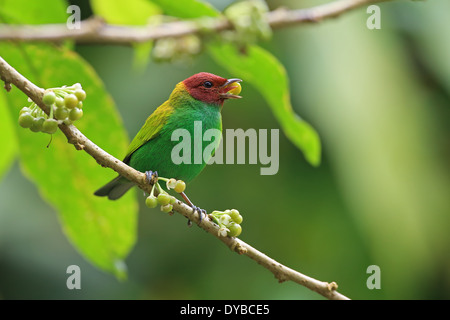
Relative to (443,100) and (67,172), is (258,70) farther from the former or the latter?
(443,100)

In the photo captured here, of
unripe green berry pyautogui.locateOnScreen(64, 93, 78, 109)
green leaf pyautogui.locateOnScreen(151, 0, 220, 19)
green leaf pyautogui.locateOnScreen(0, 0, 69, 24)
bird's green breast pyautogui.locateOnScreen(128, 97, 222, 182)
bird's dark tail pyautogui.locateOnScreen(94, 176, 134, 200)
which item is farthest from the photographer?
green leaf pyautogui.locateOnScreen(0, 0, 69, 24)

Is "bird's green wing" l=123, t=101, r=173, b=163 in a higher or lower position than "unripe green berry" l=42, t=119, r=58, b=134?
higher

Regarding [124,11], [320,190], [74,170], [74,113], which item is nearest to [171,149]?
[74,170]

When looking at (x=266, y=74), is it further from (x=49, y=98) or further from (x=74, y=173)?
(x=49, y=98)

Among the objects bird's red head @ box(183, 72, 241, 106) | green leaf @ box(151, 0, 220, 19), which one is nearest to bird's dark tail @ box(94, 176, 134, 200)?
bird's red head @ box(183, 72, 241, 106)

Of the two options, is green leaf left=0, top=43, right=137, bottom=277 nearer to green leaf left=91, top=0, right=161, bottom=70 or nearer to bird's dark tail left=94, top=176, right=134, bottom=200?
bird's dark tail left=94, top=176, right=134, bottom=200

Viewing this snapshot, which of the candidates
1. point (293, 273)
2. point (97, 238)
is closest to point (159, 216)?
point (97, 238)

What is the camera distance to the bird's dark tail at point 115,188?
7.99ft

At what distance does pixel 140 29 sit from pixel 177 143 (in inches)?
34.1

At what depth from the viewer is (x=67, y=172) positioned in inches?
98.0

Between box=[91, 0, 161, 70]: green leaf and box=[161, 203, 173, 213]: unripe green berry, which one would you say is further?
box=[91, 0, 161, 70]: green leaf

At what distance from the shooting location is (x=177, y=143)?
7.50ft

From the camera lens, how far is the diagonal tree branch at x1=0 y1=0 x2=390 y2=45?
2514 mm

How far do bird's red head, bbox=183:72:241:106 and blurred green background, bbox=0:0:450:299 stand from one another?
168 cm
